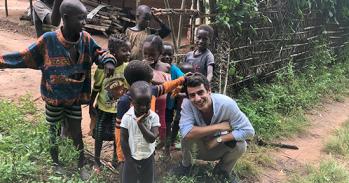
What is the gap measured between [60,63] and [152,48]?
2.65ft

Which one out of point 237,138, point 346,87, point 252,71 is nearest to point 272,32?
point 252,71

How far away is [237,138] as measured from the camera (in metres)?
3.42

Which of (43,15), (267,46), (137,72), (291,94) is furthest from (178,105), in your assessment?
(291,94)

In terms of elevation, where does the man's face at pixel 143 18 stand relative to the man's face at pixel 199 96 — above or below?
above

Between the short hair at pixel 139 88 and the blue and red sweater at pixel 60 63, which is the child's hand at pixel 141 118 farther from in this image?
the blue and red sweater at pixel 60 63

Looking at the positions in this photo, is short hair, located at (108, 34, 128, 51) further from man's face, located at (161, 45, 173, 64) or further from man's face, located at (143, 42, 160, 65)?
man's face, located at (161, 45, 173, 64)

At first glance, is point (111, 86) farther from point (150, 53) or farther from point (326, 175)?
point (326, 175)

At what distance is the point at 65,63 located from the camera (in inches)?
124

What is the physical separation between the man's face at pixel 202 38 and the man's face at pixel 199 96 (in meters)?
1.13

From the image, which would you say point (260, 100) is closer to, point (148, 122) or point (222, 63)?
point (222, 63)

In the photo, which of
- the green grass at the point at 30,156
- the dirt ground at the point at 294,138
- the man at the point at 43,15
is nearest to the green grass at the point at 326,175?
the dirt ground at the point at 294,138

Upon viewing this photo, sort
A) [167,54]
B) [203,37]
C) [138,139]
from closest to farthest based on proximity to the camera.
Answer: [138,139]
[167,54]
[203,37]

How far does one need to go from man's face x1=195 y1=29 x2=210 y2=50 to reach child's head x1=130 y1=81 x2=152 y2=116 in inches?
72.4

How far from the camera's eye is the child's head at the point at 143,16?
160 inches
